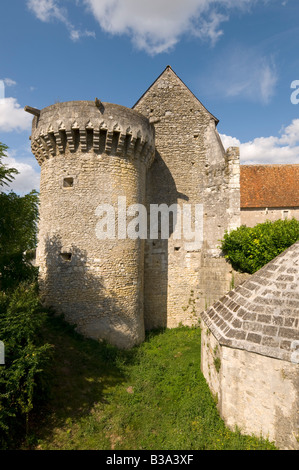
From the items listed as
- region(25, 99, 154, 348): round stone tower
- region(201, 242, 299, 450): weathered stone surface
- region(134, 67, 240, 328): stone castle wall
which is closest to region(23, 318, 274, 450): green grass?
region(201, 242, 299, 450): weathered stone surface

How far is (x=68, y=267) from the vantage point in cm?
887

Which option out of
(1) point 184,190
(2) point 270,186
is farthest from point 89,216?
(2) point 270,186

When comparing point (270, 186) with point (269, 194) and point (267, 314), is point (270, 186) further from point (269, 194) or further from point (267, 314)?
point (267, 314)

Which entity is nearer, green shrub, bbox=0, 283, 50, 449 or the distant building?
green shrub, bbox=0, 283, 50, 449

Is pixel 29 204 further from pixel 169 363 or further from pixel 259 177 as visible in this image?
pixel 259 177

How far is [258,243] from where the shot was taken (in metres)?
9.16

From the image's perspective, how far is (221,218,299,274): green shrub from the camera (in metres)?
8.75

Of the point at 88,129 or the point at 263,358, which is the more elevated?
the point at 88,129

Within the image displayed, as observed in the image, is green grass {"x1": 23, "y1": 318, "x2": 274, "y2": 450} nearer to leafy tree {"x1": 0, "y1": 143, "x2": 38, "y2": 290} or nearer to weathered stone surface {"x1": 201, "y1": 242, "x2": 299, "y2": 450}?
weathered stone surface {"x1": 201, "y1": 242, "x2": 299, "y2": 450}

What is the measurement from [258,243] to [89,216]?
598 cm

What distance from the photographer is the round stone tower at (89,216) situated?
28.7ft

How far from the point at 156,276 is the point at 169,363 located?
414 cm

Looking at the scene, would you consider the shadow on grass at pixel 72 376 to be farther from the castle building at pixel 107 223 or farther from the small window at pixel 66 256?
the small window at pixel 66 256

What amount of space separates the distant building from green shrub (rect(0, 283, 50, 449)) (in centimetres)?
1783
